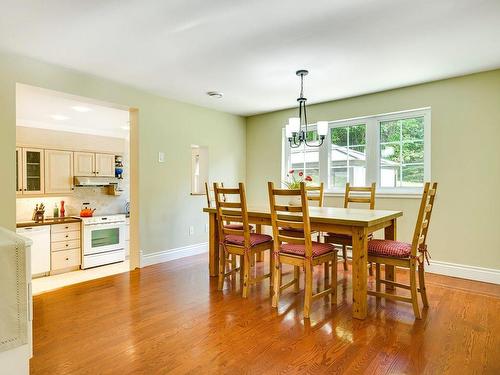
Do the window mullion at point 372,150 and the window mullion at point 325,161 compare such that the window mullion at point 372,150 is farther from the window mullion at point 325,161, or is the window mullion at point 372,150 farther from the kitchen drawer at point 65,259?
the kitchen drawer at point 65,259

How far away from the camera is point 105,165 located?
5.53 meters

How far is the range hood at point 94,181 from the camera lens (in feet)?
16.9

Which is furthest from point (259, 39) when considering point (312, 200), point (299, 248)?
point (312, 200)

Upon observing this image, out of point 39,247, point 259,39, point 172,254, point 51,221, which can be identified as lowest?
point 172,254

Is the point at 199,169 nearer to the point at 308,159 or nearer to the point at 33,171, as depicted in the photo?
the point at 308,159

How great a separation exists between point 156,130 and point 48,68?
138 cm

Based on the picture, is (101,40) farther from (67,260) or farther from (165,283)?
(67,260)

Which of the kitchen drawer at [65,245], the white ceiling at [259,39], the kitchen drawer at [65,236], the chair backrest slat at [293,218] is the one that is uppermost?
the white ceiling at [259,39]

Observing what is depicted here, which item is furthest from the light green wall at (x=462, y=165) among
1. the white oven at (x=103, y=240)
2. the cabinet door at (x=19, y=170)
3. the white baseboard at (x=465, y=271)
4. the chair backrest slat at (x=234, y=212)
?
the cabinet door at (x=19, y=170)

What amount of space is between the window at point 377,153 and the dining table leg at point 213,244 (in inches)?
74.2

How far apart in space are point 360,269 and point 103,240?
4.14 metres

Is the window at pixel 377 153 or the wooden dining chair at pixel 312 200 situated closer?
the wooden dining chair at pixel 312 200

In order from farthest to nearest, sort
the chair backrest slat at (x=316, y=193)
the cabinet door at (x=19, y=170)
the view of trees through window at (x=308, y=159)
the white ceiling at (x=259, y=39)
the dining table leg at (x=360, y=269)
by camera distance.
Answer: the view of trees through window at (x=308, y=159)
the cabinet door at (x=19, y=170)
the chair backrest slat at (x=316, y=193)
the dining table leg at (x=360, y=269)
the white ceiling at (x=259, y=39)

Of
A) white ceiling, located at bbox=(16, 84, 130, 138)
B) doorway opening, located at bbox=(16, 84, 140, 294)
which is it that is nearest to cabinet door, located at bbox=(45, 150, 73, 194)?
doorway opening, located at bbox=(16, 84, 140, 294)
